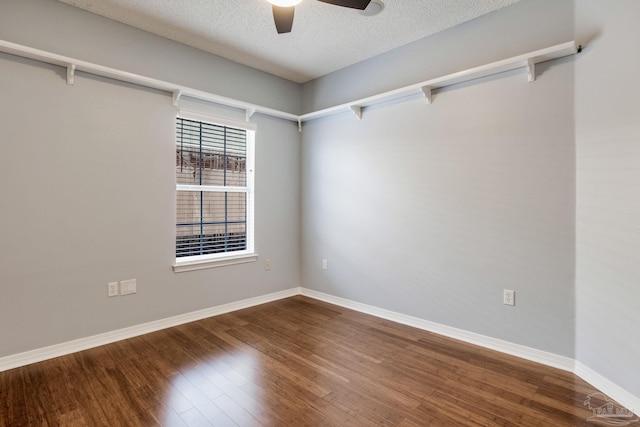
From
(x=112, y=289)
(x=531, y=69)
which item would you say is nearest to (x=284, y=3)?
(x=531, y=69)

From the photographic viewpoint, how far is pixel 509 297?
2596 millimetres

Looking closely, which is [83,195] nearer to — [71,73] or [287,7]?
[71,73]

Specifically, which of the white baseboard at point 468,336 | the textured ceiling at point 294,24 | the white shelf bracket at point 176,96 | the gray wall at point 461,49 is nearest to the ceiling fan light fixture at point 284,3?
the textured ceiling at point 294,24

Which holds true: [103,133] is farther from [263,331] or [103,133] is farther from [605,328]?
[605,328]

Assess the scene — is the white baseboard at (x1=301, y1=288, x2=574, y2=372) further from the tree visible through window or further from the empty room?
the tree visible through window

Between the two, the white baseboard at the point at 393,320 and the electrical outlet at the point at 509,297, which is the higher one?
the electrical outlet at the point at 509,297

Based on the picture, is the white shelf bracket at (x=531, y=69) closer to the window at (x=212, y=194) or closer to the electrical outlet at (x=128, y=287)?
the window at (x=212, y=194)

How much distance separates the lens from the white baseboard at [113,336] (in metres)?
2.37

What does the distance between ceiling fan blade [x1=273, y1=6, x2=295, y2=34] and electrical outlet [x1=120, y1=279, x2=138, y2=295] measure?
2.42 metres

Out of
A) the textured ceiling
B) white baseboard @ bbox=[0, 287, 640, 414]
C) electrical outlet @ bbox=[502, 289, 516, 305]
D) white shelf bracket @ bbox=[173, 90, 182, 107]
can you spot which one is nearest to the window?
white shelf bracket @ bbox=[173, 90, 182, 107]

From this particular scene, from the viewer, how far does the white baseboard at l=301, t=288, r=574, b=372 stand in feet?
7.79

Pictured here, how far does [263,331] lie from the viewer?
3031 millimetres

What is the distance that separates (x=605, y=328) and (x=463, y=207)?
1.22 meters

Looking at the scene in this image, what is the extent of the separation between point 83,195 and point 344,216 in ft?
8.12
